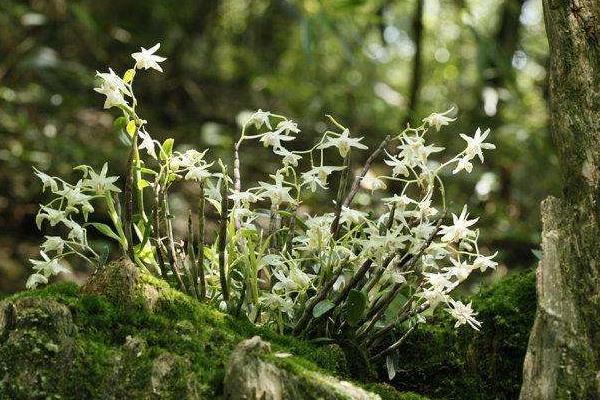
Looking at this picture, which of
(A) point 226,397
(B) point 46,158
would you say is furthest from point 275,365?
(B) point 46,158

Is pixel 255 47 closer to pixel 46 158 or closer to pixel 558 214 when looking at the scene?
pixel 46 158

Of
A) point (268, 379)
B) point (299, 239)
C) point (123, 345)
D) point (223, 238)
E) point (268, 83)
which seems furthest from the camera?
point (268, 83)

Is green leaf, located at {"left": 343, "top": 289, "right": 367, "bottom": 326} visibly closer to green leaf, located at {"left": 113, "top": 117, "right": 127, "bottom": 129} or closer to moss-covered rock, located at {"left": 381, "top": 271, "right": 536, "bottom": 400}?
moss-covered rock, located at {"left": 381, "top": 271, "right": 536, "bottom": 400}

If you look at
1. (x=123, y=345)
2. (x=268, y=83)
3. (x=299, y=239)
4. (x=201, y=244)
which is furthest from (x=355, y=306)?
(x=268, y=83)

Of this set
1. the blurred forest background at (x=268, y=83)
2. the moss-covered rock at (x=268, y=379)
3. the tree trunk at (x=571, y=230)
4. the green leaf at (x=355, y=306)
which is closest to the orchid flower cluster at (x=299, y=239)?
the green leaf at (x=355, y=306)

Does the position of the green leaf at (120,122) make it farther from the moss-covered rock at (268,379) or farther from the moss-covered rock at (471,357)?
the moss-covered rock at (471,357)

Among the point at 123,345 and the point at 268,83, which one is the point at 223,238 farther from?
the point at 268,83
